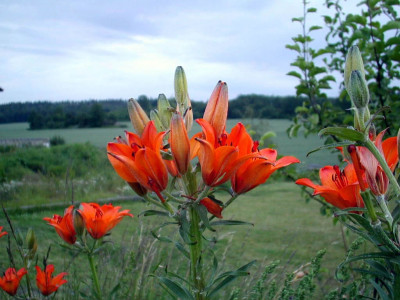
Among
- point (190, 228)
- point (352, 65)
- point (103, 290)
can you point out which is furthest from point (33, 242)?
point (352, 65)

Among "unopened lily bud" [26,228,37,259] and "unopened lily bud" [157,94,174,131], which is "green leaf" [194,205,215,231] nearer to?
"unopened lily bud" [157,94,174,131]

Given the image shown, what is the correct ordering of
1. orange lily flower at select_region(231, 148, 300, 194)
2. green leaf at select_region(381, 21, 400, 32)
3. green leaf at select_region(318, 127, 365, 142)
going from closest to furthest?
green leaf at select_region(318, 127, 365, 142) → orange lily flower at select_region(231, 148, 300, 194) → green leaf at select_region(381, 21, 400, 32)

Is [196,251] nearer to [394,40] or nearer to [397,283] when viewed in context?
[397,283]

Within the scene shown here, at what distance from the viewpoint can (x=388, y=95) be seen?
2.20m

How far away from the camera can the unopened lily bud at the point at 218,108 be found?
0.68 m

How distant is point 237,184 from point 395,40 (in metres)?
1.59

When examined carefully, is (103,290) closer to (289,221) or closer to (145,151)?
(145,151)

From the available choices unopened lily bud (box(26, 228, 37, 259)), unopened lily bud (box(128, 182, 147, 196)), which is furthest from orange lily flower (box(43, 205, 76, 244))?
unopened lily bud (box(128, 182, 147, 196))

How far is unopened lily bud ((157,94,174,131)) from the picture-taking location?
0.71 metres

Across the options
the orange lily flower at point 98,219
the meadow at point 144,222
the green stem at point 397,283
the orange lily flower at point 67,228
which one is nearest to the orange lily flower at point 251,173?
the green stem at point 397,283

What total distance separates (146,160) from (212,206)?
0.48ft

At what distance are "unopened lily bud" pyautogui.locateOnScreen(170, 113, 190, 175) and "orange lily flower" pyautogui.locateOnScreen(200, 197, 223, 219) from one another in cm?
9

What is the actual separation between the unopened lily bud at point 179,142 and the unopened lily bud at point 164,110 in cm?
9

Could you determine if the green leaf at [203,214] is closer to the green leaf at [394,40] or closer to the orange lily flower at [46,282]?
the orange lily flower at [46,282]
